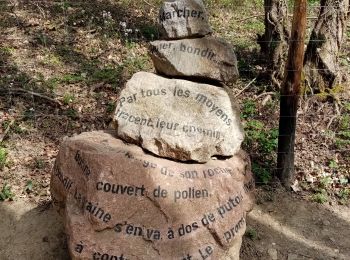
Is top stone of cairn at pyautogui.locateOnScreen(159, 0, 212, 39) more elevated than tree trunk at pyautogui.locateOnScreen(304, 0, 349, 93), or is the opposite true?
top stone of cairn at pyautogui.locateOnScreen(159, 0, 212, 39)

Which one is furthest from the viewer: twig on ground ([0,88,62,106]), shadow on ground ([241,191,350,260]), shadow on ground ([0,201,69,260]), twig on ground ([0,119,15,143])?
twig on ground ([0,88,62,106])

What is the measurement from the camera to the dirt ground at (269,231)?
4555mm

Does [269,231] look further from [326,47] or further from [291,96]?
[326,47]

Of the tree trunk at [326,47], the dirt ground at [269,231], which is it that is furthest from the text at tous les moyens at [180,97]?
the tree trunk at [326,47]

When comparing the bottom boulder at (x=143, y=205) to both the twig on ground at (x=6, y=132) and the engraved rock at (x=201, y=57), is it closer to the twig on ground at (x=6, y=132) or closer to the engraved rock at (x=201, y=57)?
the engraved rock at (x=201, y=57)

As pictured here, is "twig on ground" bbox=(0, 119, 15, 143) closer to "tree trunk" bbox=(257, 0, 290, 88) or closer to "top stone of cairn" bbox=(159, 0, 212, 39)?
"top stone of cairn" bbox=(159, 0, 212, 39)

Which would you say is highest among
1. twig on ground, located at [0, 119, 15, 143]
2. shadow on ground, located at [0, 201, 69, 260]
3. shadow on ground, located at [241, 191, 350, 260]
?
twig on ground, located at [0, 119, 15, 143]

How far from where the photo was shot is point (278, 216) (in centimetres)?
511

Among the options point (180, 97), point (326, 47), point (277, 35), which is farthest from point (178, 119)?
point (277, 35)

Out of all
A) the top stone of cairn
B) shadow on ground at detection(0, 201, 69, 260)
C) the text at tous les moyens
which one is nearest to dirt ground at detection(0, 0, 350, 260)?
shadow on ground at detection(0, 201, 69, 260)

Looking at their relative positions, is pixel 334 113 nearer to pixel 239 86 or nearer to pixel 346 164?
pixel 346 164

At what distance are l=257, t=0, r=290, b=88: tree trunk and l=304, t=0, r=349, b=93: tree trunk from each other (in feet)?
1.60

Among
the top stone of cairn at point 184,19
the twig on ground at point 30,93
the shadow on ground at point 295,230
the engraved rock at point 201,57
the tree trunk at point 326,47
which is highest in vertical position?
the top stone of cairn at point 184,19

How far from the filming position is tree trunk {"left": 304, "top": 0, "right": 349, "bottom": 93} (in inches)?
240
